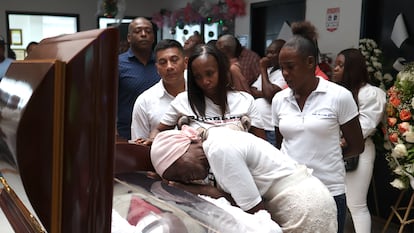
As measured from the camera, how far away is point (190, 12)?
638 centimetres

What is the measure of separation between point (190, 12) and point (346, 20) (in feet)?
9.82

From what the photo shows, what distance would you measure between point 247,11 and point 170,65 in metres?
3.61

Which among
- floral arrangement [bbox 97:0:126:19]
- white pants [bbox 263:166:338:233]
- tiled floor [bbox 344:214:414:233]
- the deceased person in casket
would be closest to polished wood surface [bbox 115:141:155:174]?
the deceased person in casket

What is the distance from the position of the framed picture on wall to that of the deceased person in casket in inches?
282

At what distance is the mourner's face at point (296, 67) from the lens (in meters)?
1.62

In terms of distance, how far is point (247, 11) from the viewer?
5.38m

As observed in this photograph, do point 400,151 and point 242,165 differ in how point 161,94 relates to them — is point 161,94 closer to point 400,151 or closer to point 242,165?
point 242,165

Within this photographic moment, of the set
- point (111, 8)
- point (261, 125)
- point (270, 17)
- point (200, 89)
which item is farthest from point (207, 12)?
point (200, 89)

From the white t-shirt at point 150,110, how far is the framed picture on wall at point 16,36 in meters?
6.23

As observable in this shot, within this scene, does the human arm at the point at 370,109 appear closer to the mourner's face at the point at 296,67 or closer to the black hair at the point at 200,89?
the mourner's face at the point at 296,67

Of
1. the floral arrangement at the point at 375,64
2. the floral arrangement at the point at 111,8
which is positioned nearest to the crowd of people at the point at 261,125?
the floral arrangement at the point at 375,64

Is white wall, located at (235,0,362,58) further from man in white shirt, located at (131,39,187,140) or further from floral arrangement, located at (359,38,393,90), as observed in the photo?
man in white shirt, located at (131,39,187,140)

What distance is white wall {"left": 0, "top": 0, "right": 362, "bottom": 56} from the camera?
12.5 ft

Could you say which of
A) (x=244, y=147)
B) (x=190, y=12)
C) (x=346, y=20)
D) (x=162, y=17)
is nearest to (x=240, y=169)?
(x=244, y=147)
